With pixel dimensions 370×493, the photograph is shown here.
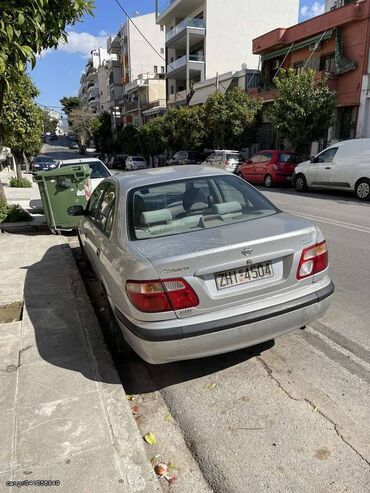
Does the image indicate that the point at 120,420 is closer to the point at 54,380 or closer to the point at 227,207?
the point at 54,380

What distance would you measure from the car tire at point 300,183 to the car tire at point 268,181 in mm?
1469

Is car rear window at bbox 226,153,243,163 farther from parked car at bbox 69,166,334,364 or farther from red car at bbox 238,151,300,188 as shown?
parked car at bbox 69,166,334,364

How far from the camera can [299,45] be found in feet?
80.0

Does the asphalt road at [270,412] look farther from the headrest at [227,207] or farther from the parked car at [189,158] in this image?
the parked car at [189,158]

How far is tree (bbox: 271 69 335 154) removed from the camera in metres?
18.3

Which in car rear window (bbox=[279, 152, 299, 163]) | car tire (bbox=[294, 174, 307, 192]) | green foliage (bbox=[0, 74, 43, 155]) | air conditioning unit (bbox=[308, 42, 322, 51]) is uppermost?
air conditioning unit (bbox=[308, 42, 322, 51])

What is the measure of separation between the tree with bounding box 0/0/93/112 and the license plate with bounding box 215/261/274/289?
8.89 ft

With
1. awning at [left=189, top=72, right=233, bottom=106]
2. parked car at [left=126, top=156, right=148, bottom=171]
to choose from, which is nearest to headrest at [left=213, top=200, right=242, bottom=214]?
awning at [left=189, top=72, right=233, bottom=106]

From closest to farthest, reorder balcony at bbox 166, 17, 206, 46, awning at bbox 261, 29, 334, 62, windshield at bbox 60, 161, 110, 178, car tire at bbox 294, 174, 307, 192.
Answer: windshield at bbox 60, 161, 110, 178 → car tire at bbox 294, 174, 307, 192 → awning at bbox 261, 29, 334, 62 → balcony at bbox 166, 17, 206, 46

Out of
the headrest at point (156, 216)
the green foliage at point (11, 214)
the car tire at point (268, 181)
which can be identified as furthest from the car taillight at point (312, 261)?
the car tire at point (268, 181)

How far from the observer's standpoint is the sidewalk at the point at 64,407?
2.28m

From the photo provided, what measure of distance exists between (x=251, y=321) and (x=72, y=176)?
6.83 m

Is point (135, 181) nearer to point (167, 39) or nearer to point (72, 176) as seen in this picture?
point (72, 176)

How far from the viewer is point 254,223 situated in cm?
339
